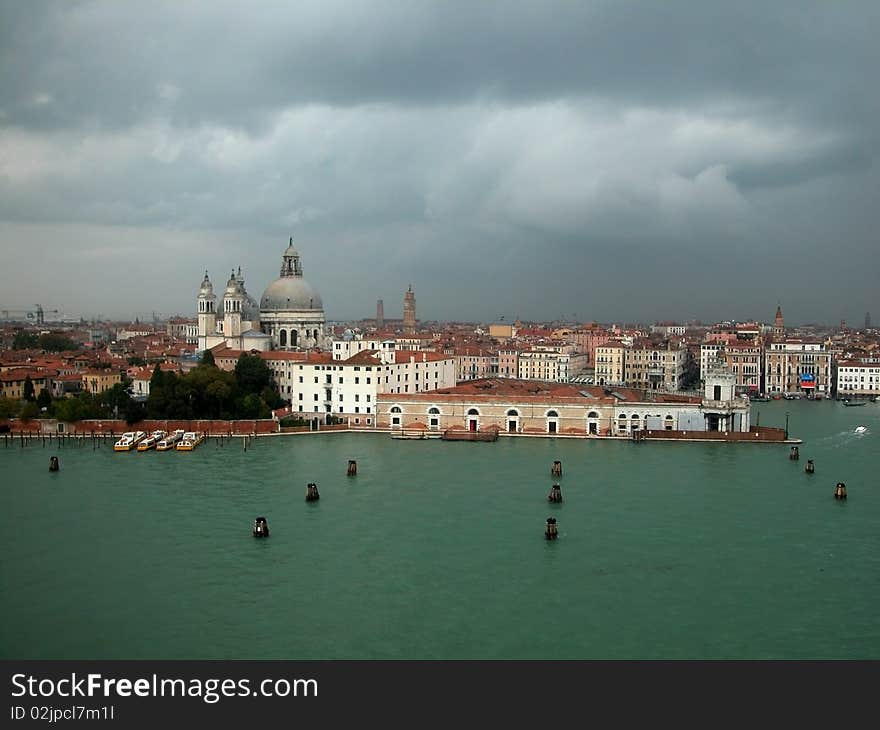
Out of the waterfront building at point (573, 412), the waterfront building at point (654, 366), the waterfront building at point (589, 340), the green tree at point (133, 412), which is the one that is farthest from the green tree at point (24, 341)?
the waterfront building at point (573, 412)

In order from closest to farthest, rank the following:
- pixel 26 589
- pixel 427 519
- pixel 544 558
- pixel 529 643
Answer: pixel 529 643, pixel 26 589, pixel 544 558, pixel 427 519

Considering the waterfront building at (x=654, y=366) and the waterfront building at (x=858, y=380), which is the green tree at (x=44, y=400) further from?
the waterfront building at (x=858, y=380)

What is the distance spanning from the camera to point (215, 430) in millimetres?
15250

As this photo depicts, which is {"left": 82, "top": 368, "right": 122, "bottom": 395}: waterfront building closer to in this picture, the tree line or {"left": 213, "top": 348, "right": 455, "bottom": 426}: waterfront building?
the tree line

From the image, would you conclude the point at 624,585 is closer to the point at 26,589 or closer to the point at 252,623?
the point at 252,623

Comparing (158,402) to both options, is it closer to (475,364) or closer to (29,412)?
(29,412)

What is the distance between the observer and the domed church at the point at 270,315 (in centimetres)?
2170

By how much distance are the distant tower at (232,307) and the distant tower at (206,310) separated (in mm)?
663

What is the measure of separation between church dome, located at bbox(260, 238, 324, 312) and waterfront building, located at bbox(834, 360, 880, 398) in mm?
13002

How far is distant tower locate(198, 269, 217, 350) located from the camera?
22.6 m

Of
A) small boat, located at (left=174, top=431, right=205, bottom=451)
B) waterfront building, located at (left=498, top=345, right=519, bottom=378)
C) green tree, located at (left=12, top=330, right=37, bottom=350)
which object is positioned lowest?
small boat, located at (left=174, top=431, right=205, bottom=451)

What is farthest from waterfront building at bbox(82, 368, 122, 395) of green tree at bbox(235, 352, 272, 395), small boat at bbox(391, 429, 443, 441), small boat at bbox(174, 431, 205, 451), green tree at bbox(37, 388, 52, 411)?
small boat at bbox(391, 429, 443, 441)
